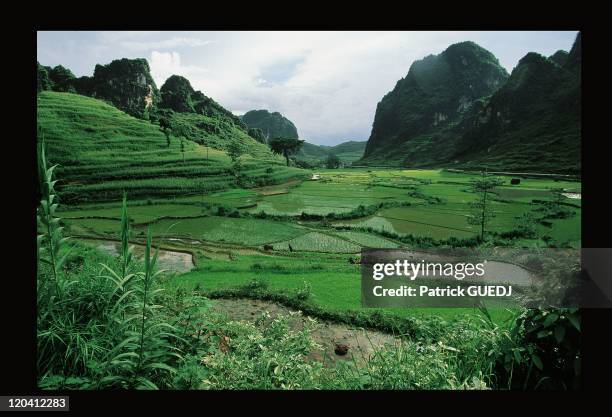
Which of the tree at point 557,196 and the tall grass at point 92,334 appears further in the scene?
the tree at point 557,196

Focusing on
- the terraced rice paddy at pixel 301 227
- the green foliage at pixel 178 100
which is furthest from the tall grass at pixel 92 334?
the green foliage at pixel 178 100

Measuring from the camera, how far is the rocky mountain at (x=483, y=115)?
48.5 m

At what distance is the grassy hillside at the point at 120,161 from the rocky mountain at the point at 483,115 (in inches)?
915

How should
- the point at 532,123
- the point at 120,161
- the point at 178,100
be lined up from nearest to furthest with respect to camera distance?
1. the point at 120,161
2. the point at 532,123
3. the point at 178,100

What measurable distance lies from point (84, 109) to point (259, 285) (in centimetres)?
3735

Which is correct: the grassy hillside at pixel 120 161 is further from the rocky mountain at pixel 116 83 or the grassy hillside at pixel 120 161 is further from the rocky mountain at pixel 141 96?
the rocky mountain at pixel 116 83

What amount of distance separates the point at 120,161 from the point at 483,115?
227 feet

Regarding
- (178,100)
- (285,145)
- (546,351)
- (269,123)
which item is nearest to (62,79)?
(178,100)

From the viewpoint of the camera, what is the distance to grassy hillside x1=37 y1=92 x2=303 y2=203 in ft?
77.9

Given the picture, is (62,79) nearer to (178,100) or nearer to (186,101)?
(178,100)

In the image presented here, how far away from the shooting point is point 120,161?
2750 cm

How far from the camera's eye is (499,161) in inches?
1919

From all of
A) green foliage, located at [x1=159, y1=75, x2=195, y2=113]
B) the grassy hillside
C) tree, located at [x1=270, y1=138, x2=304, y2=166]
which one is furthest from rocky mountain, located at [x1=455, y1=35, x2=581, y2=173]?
green foliage, located at [x1=159, y1=75, x2=195, y2=113]

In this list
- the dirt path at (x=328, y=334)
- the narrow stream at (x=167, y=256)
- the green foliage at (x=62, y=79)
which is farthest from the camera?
the green foliage at (x=62, y=79)
